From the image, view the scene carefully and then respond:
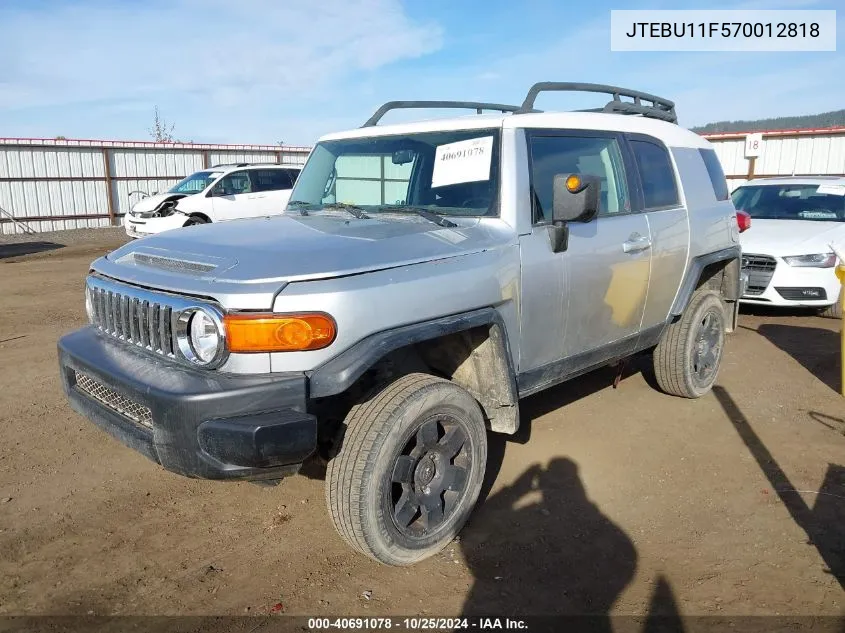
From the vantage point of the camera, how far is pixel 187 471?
2574 millimetres

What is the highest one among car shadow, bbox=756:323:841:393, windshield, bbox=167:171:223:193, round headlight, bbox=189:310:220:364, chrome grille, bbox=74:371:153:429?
windshield, bbox=167:171:223:193

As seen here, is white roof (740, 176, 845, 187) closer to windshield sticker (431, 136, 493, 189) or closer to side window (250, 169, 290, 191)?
windshield sticker (431, 136, 493, 189)

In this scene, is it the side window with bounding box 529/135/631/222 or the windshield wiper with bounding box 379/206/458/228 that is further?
the side window with bounding box 529/135/631/222

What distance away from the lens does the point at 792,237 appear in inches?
305

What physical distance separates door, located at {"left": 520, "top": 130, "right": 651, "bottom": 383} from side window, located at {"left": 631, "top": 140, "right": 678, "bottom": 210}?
0.18 m

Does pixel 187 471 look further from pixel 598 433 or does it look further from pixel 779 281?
pixel 779 281

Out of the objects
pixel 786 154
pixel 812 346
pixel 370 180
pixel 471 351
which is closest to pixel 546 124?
pixel 370 180

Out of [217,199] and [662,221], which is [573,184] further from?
[217,199]

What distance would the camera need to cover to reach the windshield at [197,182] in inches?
560

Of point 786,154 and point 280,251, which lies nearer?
point 280,251

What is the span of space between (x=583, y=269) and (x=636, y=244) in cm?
59

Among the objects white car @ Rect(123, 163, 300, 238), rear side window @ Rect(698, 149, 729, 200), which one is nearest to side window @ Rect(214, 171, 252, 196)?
white car @ Rect(123, 163, 300, 238)

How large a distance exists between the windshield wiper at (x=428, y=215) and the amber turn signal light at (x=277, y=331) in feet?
3.31

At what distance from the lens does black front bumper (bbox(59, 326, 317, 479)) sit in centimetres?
246
